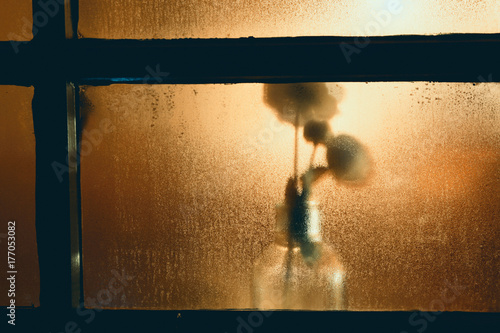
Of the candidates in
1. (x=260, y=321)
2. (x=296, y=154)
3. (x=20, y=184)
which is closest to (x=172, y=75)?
(x=296, y=154)

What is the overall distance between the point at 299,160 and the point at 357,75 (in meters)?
0.64

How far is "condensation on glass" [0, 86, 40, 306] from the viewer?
1.87 m

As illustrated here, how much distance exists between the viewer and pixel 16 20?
1.89 meters

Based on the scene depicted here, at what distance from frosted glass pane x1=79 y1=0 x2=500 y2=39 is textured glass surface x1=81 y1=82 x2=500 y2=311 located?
15.1 inches

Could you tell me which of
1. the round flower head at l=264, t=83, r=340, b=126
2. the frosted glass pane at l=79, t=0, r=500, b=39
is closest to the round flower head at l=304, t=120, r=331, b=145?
the round flower head at l=264, t=83, r=340, b=126

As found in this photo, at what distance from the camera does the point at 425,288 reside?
1.84 metres

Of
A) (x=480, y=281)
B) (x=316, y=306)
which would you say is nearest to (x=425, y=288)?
(x=480, y=281)

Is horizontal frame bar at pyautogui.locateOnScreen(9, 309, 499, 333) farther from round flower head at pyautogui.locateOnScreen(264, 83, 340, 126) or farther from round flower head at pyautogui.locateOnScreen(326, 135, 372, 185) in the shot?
round flower head at pyautogui.locateOnScreen(264, 83, 340, 126)

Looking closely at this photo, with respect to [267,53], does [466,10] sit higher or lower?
higher

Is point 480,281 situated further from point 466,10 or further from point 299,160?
point 466,10

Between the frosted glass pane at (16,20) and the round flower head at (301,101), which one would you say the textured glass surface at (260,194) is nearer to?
the round flower head at (301,101)

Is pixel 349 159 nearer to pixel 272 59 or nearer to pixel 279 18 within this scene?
pixel 272 59

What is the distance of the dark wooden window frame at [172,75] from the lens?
1.65 meters

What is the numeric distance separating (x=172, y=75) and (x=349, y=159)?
1266mm
